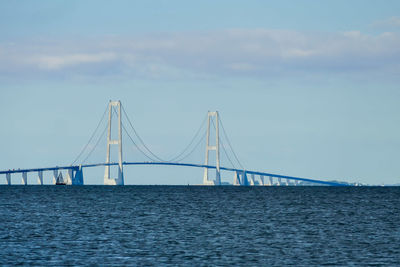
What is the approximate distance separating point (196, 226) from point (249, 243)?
9.84m

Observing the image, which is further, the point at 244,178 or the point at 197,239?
the point at 244,178

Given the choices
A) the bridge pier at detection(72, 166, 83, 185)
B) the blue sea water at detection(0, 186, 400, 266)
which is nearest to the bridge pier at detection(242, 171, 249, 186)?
the bridge pier at detection(72, 166, 83, 185)

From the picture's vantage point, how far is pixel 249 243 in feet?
115

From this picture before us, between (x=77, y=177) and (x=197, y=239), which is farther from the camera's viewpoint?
(x=77, y=177)

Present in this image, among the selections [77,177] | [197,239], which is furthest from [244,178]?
[197,239]

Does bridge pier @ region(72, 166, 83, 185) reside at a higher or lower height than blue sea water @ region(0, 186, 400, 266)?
higher

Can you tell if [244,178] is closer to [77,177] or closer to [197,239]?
[77,177]

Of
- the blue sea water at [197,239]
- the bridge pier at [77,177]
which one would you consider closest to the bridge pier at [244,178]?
the bridge pier at [77,177]

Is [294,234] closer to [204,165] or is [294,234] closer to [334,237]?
[334,237]

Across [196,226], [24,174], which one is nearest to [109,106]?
[24,174]

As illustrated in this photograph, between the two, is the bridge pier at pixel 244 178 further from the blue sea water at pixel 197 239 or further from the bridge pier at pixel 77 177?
the blue sea water at pixel 197 239

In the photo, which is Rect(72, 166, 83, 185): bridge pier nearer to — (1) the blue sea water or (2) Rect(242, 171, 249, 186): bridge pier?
(2) Rect(242, 171, 249, 186): bridge pier

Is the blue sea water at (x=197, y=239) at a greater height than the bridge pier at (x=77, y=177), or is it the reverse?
the bridge pier at (x=77, y=177)

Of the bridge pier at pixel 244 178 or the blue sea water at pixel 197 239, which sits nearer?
the blue sea water at pixel 197 239
